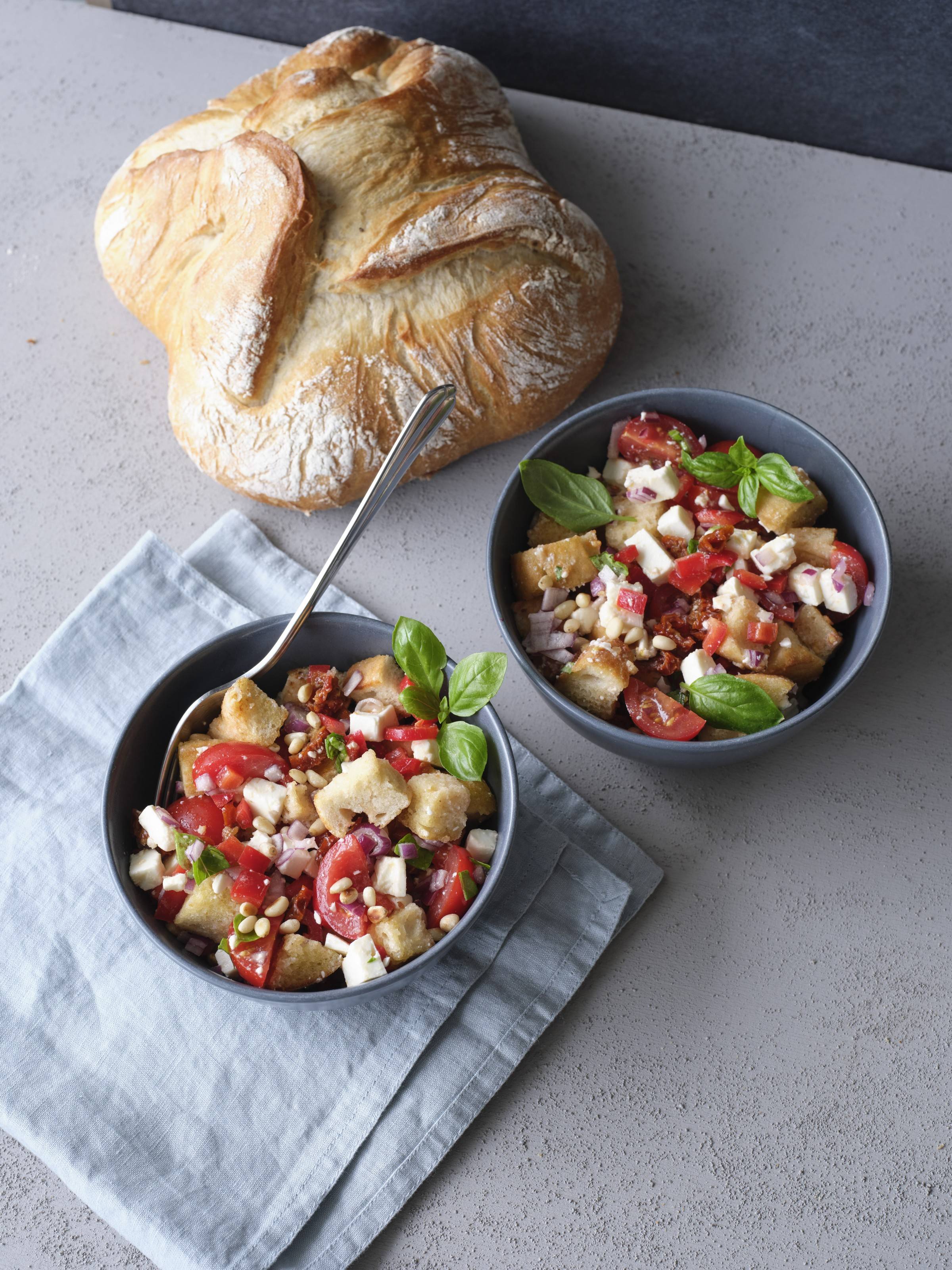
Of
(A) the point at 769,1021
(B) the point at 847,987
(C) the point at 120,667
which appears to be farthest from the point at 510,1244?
(C) the point at 120,667

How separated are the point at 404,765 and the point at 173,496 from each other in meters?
0.95

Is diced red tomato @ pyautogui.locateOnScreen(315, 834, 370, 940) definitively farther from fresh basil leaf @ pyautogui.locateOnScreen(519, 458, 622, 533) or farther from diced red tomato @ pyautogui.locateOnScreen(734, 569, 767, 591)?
diced red tomato @ pyautogui.locateOnScreen(734, 569, 767, 591)

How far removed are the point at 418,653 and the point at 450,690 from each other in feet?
0.26

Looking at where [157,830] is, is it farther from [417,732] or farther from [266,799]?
[417,732]

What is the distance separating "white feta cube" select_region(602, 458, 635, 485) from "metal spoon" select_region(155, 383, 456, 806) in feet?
1.07

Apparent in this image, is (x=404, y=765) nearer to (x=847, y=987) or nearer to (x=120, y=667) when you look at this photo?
(x=120, y=667)

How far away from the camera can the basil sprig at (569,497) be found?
6.45 feet

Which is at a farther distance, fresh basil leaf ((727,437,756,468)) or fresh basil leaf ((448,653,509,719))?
fresh basil leaf ((727,437,756,468))

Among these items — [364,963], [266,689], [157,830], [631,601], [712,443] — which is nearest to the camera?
[364,963]

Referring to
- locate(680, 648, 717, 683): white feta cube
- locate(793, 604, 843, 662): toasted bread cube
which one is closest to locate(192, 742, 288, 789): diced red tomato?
locate(680, 648, 717, 683): white feta cube

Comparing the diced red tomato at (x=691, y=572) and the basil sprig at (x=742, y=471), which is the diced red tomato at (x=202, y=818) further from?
the basil sprig at (x=742, y=471)

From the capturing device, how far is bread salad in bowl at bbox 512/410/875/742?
6.06ft

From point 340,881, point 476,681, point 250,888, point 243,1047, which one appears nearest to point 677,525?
point 476,681

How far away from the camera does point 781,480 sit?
6.27 ft
